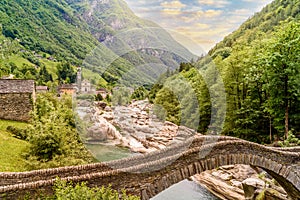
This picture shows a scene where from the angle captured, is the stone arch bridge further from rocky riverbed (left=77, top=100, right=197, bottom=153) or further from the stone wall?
the stone wall

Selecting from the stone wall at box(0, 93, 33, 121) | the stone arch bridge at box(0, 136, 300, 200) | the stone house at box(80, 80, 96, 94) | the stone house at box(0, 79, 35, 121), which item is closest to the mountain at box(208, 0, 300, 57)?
the stone house at box(0, 79, 35, 121)

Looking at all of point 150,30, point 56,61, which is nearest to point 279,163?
point 150,30

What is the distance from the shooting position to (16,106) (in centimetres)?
2862

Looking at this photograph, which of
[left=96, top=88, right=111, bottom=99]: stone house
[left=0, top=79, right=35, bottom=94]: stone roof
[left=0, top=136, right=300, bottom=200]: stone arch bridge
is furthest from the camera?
[left=0, top=79, right=35, bottom=94]: stone roof

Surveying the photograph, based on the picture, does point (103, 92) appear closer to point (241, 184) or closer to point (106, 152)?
point (106, 152)

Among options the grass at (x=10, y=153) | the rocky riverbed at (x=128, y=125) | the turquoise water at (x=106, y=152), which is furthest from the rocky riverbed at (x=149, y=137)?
the grass at (x=10, y=153)

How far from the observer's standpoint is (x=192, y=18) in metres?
19.0

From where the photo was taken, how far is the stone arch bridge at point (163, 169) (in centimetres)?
1112

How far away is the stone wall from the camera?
28234 millimetres

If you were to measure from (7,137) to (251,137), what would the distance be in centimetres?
2282

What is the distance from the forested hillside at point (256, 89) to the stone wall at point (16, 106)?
12709 mm

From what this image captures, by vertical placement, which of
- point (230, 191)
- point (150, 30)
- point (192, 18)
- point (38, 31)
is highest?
point (38, 31)

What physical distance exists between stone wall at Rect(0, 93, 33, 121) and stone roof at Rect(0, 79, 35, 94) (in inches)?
14.9

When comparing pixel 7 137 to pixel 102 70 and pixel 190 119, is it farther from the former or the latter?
pixel 190 119
